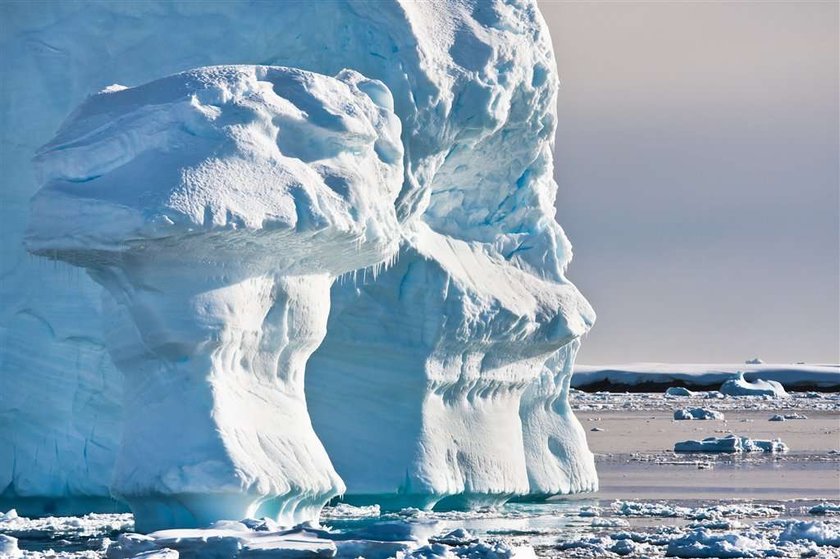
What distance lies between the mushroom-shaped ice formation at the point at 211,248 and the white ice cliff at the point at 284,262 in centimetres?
2

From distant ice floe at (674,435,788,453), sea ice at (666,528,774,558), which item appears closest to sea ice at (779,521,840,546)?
sea ice at (666,528,774,558)

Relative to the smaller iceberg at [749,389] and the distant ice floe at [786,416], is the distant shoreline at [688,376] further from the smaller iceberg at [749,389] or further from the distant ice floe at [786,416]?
the distant ice floe at [786,416]

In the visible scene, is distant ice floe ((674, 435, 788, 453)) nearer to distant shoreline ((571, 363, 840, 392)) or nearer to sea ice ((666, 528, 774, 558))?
sea ice ((666, 528, 774, 558))

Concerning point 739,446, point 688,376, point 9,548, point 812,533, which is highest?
point 688,376

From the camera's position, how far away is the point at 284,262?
41.9 ft

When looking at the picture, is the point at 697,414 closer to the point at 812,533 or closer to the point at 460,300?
the point at 460,300

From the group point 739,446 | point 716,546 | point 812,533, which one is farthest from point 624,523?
point 739,446

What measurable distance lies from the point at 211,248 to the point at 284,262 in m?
0.79

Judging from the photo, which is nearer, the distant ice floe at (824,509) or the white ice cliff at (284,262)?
the white ice cliff at (284,262)

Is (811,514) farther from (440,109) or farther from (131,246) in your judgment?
(131,246)

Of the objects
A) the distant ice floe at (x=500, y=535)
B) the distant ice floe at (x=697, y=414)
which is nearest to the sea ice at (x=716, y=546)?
the distant ice floe at (x=500, y=535)

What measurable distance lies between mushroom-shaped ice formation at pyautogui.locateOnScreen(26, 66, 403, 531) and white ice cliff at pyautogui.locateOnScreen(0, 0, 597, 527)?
0.02 meters

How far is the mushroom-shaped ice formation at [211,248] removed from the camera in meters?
11.9

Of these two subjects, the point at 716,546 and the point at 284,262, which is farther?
the point at 284,262
